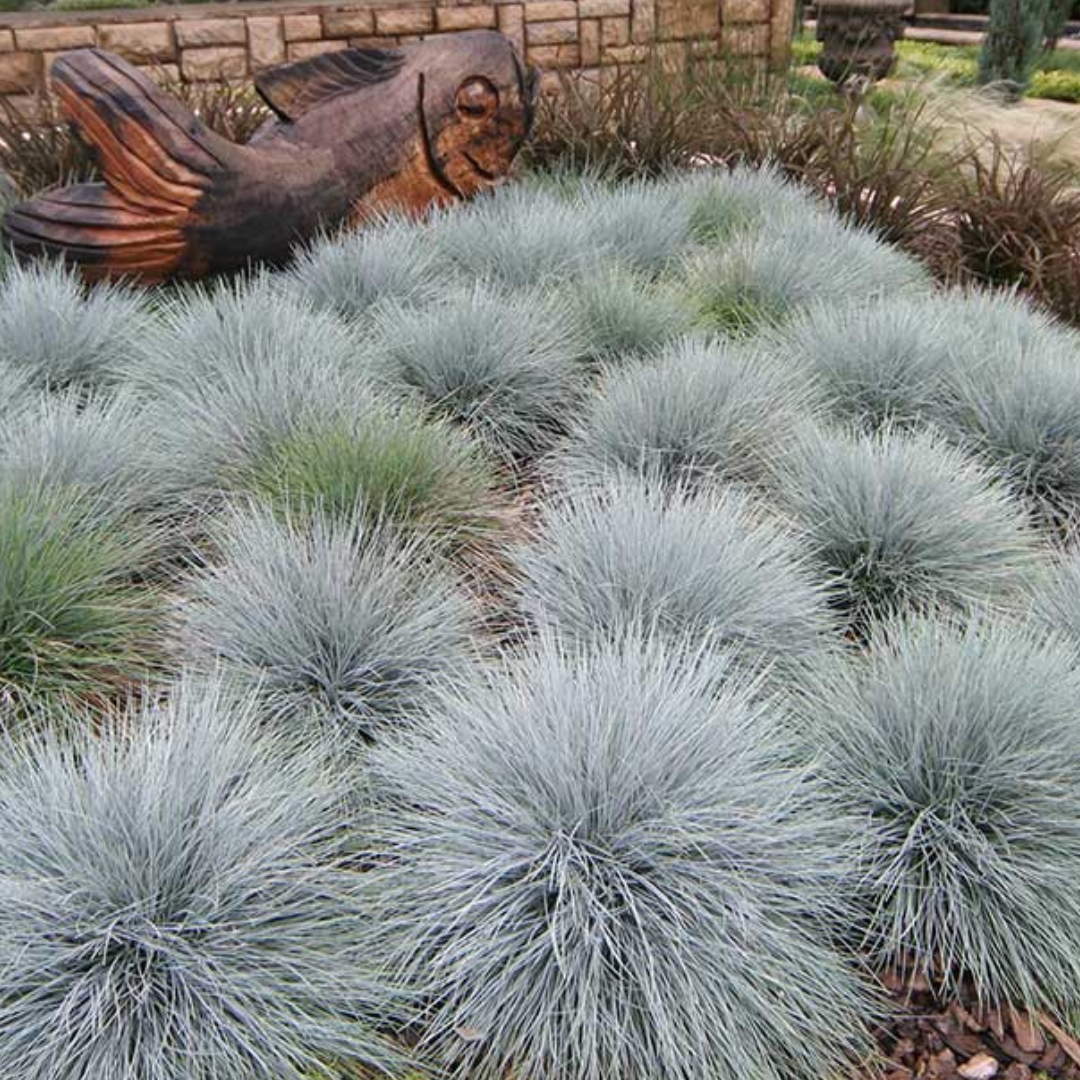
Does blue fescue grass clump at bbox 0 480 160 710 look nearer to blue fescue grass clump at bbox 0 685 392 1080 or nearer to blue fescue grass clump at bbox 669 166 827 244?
blue fescue grass clump at bbox 0 685 392 1080

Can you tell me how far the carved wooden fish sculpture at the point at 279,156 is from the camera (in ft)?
12.6

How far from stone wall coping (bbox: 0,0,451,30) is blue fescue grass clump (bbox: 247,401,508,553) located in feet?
18.3

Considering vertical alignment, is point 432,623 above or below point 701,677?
below

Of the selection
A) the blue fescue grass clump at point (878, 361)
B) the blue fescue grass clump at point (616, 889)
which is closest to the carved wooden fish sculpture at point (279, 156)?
the blue fescue grass clump at point (878, 361)

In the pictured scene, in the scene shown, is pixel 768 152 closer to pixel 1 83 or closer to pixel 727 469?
pixel 727 469

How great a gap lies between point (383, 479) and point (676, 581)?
763 mm

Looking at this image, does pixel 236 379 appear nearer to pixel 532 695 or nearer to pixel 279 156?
pixel 532 695

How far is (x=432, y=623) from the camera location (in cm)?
228

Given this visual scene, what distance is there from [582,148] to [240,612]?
14.1ft

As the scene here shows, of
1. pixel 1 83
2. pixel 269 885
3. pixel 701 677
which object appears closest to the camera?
pixel 269 885

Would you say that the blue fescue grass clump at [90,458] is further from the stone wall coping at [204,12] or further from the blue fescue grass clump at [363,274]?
the stone wall coping at [204,12]

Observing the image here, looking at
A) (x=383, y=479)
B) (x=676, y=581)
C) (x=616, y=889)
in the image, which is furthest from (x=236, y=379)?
(x=616, y=889)

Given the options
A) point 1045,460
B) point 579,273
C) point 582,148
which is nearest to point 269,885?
point 1045,460

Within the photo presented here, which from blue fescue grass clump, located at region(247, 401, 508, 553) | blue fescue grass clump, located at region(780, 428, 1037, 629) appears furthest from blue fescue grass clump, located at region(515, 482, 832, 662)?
blue fescue grass clump, located at region(247, 401, 508, 553)
